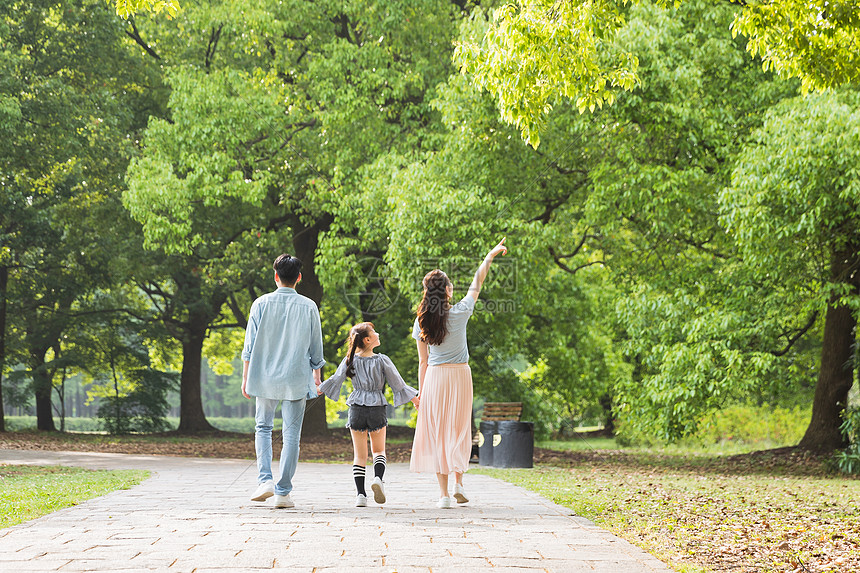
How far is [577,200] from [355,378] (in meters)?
11.5

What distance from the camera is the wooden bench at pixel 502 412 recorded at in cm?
1366

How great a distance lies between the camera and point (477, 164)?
1527 centimetres

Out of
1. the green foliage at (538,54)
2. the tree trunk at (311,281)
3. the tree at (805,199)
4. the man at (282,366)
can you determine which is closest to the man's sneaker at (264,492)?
the man at (282,366)

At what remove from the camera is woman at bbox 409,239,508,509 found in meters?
6.66

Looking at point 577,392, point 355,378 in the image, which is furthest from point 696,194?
point 355,378

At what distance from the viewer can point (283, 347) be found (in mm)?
6590

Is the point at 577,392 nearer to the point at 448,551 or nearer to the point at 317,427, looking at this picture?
the point at 317,427

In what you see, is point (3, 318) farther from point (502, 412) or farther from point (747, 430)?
point (747, 430)

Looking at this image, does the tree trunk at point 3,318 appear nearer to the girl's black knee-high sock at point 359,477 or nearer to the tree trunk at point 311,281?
the tree trunk at point 311,281

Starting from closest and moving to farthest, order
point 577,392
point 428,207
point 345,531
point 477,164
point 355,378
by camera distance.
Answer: point 345,531 < point 355,378 < point 428,207 < point 477,164 < point 577,392

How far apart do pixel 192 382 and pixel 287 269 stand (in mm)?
21944

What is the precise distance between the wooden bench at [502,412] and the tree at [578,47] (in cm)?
657

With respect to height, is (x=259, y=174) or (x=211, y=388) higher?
(x=259, y=174)

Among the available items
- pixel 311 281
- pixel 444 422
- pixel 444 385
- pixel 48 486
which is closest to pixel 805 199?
pixel 444 385
